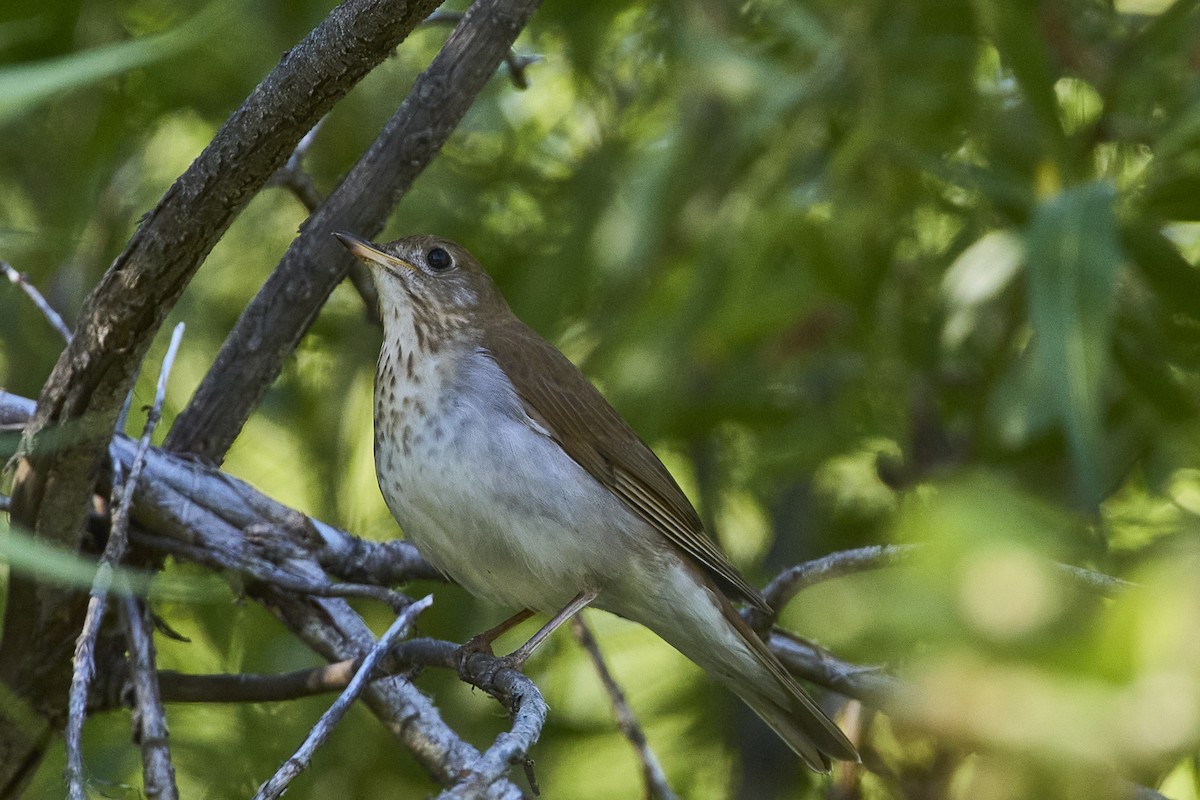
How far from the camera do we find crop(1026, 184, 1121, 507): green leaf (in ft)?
11.1

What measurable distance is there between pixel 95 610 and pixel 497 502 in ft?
3.73

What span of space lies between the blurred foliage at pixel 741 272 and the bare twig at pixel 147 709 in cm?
66

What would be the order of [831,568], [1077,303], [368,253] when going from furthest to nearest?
[368,253]
[1077,303]
[831,568]

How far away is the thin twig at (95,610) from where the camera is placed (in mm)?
2488

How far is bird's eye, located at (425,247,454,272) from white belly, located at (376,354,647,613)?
2.04 ft

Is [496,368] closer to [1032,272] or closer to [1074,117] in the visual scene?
[1032,272]

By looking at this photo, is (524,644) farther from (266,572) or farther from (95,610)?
(95,610)

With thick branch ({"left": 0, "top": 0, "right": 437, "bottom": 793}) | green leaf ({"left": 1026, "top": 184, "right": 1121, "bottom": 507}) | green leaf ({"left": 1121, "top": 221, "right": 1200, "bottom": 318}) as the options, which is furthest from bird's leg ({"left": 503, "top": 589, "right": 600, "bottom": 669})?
green leaf ({"left": 1121, "top": 221, "right": 1200, "bottom": 318})

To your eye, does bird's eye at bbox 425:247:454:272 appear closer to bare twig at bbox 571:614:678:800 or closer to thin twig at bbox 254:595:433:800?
bare twig at bbox 571:614:678:800

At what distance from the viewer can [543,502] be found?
369 cm

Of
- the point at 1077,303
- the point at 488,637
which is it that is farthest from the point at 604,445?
the point at 1077,303

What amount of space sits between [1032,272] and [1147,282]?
1.99 feet

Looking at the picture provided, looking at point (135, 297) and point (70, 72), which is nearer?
point (70, 72)

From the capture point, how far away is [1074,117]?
4445 mm
